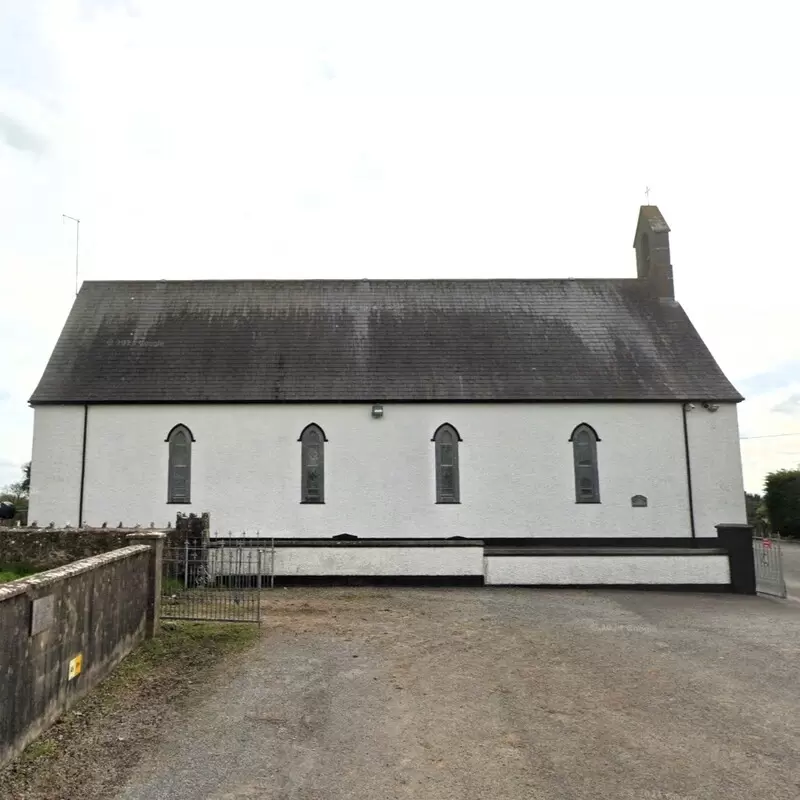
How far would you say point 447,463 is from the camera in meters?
18.4

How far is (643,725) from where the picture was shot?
21.0 ft

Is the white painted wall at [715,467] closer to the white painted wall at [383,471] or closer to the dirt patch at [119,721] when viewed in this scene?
the white painted wall at [383,471]

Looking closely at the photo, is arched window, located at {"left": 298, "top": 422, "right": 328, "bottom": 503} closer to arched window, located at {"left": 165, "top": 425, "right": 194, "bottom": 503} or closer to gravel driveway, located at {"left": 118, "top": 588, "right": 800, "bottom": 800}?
arched window, located at {"left": 165, "top": 425, "right": 194, "bottom": 503}

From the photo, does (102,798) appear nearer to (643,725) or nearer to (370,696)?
(370,696)

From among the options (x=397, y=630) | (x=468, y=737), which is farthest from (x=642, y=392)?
(x=468, y=737)

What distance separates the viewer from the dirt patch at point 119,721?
496 cm

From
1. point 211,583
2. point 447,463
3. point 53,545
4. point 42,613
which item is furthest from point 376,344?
point 42,613

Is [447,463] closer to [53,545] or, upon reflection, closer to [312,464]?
[312,464]

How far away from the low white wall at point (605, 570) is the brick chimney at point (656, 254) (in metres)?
11.2

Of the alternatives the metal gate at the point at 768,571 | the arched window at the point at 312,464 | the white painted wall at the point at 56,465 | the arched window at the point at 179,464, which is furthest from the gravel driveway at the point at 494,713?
the white painted wall at the point at 56,465

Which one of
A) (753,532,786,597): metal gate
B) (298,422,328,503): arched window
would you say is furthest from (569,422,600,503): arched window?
(298,422,328,503): arched window

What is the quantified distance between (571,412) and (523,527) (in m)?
3.79

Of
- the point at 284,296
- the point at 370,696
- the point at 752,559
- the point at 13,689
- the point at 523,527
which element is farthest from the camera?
the point at 284,296

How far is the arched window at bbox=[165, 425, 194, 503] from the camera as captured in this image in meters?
18.1
